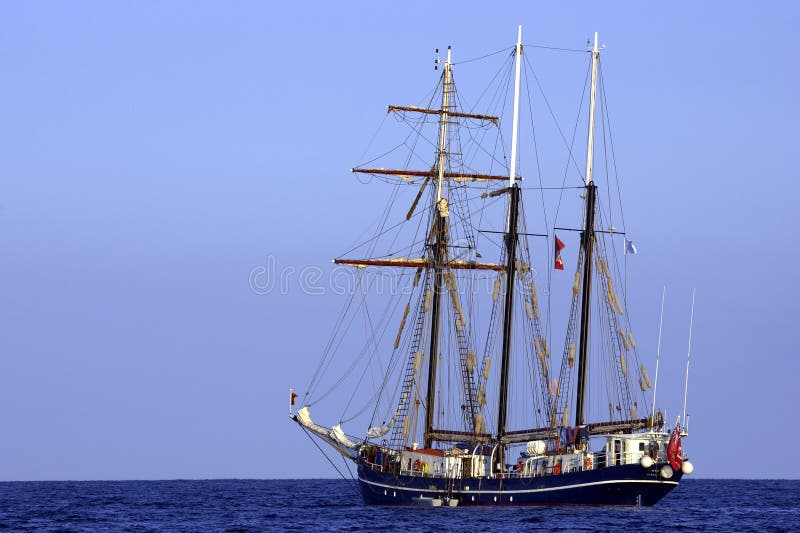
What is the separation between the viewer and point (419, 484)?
11925 cm

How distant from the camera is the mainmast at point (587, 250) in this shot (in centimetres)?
12175

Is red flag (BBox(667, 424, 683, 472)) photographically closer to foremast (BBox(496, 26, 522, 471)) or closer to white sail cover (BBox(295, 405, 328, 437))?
foremast (BBox(496, 26, 522, 471))

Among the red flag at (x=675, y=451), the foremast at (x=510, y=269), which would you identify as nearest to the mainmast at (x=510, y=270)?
the foremast at (x=510, y=269)

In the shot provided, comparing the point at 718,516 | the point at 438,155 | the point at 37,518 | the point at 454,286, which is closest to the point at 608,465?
the point at 718,516

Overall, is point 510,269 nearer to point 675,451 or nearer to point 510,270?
point 510,270

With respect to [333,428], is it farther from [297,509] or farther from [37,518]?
[37,518]

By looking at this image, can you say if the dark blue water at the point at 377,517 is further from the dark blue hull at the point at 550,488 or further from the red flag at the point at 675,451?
the red flag at the point at 675,451

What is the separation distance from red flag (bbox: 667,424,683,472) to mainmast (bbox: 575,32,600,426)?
45.2ft

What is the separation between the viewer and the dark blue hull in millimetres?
109312

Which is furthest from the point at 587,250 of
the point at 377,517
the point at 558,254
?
the point at 377,517

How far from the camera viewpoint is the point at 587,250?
4820 inches

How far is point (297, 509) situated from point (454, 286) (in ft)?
91.3

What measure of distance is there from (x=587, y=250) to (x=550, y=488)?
20449mm

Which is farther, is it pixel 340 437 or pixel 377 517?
pixel 340 437
